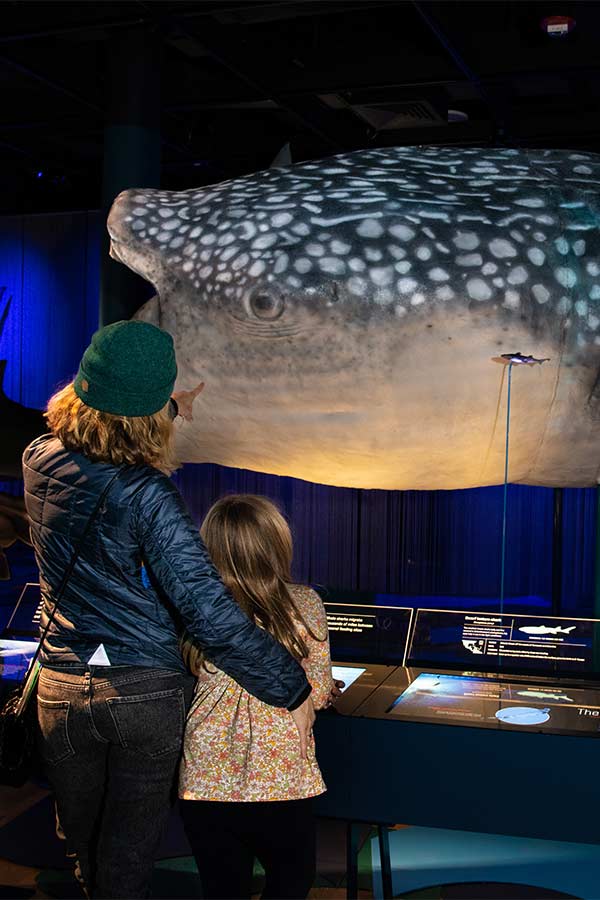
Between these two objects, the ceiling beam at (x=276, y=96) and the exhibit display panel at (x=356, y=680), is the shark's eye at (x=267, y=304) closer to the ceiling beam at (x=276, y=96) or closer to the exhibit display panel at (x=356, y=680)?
the exhibit display panel at (x=356, y=680)

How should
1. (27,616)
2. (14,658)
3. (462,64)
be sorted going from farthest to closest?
(462,64) < (27,616) < (14,658)

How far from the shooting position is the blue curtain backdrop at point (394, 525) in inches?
208

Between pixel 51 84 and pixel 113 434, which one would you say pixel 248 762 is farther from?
pixel 51 84

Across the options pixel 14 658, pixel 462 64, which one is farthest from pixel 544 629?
pixel 462 64

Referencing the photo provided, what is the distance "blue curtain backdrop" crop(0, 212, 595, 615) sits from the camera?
5273 millimetres

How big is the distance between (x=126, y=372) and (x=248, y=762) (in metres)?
0.67

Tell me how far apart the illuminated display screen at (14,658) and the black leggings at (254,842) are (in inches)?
38.0

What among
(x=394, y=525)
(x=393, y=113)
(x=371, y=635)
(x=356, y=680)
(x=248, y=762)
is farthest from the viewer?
(x=394, y=525)

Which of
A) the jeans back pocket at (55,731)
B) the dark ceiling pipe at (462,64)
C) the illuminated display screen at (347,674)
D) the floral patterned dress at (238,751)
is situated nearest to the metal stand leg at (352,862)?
the illuminated display screen at (347,674)

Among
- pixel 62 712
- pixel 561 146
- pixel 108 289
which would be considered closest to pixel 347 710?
pixel 62 712

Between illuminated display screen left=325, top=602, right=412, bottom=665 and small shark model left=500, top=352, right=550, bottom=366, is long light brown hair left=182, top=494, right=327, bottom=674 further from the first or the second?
illuminated display screen left=325, top=602, right=412, bottom=665

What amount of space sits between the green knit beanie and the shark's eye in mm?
545

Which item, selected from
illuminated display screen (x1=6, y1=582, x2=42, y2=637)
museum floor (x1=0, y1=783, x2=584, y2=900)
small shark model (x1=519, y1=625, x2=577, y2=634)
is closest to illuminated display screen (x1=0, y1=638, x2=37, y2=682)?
illuminated display screen (x1=6, y1=582, x2=42, y2=637)

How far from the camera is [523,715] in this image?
214 cm
